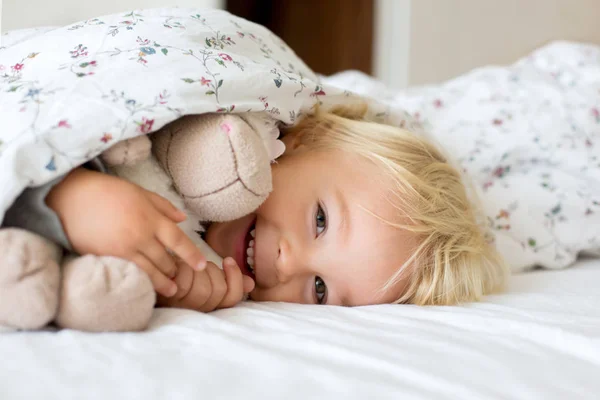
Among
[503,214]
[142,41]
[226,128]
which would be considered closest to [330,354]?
[226,128]

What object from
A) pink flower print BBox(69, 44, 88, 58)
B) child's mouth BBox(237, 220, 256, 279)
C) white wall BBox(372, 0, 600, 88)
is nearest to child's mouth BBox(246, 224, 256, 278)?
child's mouth BBox(237, 220, 256, 279)

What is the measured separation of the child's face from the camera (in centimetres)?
81

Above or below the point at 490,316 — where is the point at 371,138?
above

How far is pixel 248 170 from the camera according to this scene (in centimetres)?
70

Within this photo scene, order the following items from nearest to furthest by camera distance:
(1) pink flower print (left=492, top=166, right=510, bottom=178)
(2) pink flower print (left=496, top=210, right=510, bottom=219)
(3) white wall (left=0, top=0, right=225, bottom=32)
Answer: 1. (3) white wall (left=0, top=0, right=225, bottom=32)
2. (2) pink flower print (left=496, top=210, right=510, bottom=219)
3. (1) pink flower print (left=492, top=166, right=510, bottom=178)

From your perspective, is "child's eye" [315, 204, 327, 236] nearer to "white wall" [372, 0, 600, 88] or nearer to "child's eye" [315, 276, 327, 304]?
"child's eye" [315, 276, 327, 304]

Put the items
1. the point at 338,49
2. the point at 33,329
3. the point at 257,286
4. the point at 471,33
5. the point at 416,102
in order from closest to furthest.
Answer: the point at 33,329 → the point at 257,286 → the point at 416,102 → the point at 471,33 → the point at 338,49

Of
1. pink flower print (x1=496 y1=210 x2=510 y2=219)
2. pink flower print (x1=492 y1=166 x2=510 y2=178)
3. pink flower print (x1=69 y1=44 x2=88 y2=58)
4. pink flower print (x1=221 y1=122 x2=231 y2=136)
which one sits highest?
pink flower print (x1=69 y1=44 x2=88 y2=58)

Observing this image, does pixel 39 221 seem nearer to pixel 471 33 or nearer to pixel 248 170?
pixel 248 170

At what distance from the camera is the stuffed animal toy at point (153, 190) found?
1.79ft

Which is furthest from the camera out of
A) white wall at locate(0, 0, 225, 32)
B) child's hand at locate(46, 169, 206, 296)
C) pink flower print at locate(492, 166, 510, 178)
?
pink flower print at locate(492, 166, 510, 178)

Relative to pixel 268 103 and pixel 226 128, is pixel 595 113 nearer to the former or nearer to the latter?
pixel 268 103

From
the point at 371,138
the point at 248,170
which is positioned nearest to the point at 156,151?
the point at 248,170

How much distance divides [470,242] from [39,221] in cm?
63
